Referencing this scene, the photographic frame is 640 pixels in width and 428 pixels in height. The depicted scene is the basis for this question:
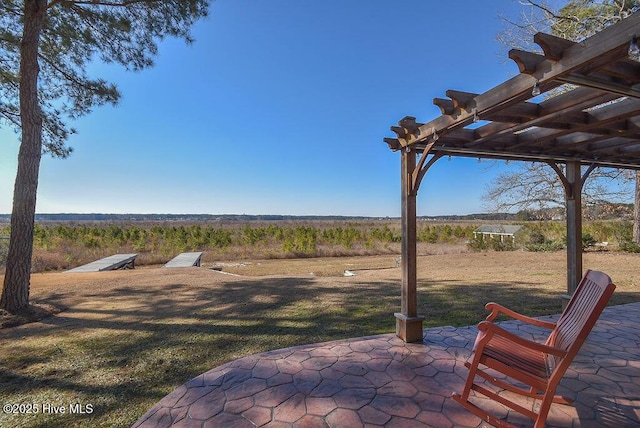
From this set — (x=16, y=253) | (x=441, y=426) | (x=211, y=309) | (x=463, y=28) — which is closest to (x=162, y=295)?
(x=211, y=309)

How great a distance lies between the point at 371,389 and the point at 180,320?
11.1 feet

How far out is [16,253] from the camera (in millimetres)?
5047

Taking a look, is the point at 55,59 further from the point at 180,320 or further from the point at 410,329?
the point at 410,329

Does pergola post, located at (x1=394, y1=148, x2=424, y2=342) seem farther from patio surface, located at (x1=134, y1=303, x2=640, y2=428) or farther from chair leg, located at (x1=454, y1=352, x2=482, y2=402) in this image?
chair leg, located at (x1=454, y1=352, x2=482, y2=402)

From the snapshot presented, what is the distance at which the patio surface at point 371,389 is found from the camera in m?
2.07

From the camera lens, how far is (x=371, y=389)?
2.43 m

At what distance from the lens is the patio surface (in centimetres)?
207

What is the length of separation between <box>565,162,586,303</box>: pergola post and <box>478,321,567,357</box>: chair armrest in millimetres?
3159

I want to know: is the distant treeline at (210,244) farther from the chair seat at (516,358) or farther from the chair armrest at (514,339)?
the chair armrest at (514,339)

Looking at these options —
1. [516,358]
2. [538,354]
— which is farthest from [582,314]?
[516,358]

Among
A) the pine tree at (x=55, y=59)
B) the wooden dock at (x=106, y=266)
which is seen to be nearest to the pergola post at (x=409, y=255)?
the pine tree at (x=55, y=59)

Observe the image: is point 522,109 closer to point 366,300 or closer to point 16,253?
point 366,300

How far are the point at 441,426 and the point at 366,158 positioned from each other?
51.9 feet

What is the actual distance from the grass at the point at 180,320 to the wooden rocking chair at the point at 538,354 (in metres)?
1.95
